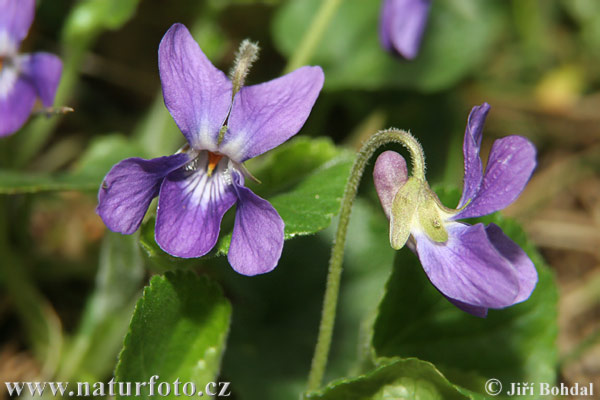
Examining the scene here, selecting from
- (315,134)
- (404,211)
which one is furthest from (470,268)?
(315,134)

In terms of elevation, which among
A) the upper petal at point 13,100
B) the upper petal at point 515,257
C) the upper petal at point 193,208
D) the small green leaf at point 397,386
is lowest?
the small green leaf at point 397,386

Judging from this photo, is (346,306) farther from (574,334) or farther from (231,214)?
(574,334)

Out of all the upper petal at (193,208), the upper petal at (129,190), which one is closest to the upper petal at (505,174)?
the upper petal at (193,208)

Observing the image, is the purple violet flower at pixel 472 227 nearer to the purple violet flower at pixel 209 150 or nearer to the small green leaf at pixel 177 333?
the purple violet flower at pixel 209 150

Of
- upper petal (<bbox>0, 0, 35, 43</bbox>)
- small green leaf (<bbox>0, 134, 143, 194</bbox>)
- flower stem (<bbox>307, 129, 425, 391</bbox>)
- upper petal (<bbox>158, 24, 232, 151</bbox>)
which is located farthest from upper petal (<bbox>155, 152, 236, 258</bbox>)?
upper petal (<bbox>0, 0, 35, 43</bbox>)

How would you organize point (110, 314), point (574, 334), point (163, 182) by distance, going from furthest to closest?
1. point (574, 334)
2. point (110, 314)
3. point (163, 182)

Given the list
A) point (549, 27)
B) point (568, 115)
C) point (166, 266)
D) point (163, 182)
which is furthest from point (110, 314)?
point (549, 27)

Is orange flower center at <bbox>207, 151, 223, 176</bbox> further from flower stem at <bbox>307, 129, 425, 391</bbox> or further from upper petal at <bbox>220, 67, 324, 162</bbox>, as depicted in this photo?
flower stem at <bbox>307, 129, 425, 391</bbox>
